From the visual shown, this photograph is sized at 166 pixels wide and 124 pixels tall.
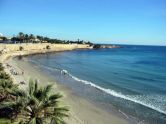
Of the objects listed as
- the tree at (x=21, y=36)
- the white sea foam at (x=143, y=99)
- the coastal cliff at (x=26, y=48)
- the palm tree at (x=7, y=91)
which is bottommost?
the coastal cliff at (x=26, y=48)

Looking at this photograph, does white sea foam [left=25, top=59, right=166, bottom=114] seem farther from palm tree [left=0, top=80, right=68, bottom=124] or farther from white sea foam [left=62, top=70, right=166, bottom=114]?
palm tree [left=0, top=80, right=68, bottom=124]

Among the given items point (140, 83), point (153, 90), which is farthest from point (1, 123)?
point (140, 83)

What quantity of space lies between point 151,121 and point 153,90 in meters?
14.7

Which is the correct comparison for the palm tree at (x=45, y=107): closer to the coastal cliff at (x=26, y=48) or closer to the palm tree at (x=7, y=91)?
the palm tree at (x=7, y=91)

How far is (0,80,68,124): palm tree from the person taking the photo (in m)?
16.8

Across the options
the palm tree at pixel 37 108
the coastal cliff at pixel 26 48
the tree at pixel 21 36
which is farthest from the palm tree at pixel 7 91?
the tree at pixel 21 36

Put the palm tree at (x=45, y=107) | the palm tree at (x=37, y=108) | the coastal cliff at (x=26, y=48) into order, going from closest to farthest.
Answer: the palm tree at (x=37, y=108) → the palm tree at (x=45, y=107) → the coastal cliff at (x=26, y=48)

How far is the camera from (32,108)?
1712cm

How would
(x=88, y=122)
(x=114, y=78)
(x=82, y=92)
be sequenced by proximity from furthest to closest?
(x=114, y=78) → (x=82, y=92) → (x=88, y=122)

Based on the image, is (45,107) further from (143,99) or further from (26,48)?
(26,48)

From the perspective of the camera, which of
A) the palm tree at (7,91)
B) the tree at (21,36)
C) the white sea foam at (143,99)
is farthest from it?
the tree at (21,36)

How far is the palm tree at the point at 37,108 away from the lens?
55.2 feet

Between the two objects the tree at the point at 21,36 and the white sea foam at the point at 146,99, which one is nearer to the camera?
the white sea foam at the point at 146,99

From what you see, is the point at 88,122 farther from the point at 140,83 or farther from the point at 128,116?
the point at 140,83
